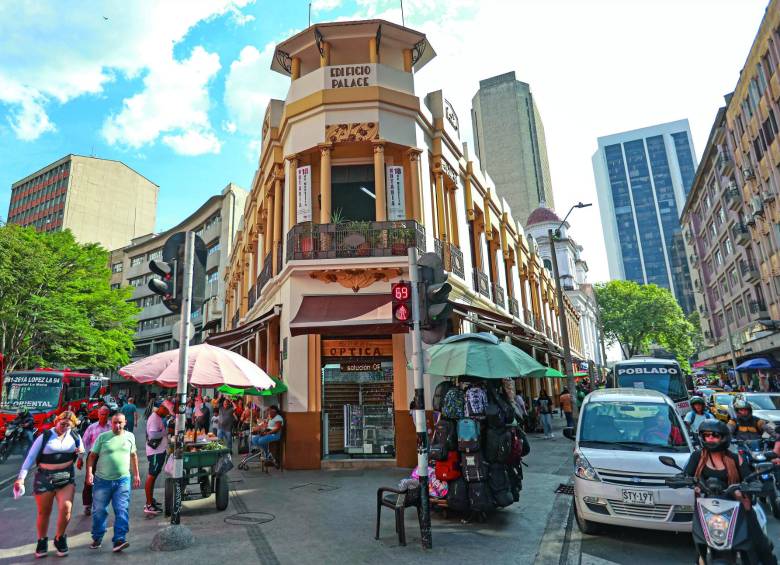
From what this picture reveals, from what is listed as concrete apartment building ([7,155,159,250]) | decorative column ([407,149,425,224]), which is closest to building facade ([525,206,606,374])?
decorative column ([407,149,425,224])

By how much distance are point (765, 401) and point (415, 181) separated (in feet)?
35.0

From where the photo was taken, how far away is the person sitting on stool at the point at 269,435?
11430 millimetres

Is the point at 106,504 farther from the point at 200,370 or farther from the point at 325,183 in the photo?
the point at 325,183

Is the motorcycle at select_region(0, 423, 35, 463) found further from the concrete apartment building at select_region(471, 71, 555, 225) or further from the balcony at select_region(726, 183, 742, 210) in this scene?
the concrete apartment building at select_region(471, 71, 555, 225)

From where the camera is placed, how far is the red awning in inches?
439

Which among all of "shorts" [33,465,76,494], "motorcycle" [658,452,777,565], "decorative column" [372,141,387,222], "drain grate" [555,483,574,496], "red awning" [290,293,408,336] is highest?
"decorative column" [372,141,387,222]

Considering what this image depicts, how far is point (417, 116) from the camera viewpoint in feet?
46.9

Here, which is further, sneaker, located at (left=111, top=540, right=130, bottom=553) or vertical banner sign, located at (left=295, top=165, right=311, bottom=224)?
vertical banner sign, located at (left=295, top=165, right=311, bottom=224)

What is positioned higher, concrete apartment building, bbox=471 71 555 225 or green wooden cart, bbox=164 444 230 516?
concrete apartment building, bbox=471 71 555 225

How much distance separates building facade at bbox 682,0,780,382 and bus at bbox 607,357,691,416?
18324 millimetres

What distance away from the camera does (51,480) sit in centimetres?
568

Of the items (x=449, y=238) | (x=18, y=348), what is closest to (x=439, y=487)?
(x=449, y=238)

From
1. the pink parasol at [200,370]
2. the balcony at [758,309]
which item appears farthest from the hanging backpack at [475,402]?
the balcony at [758,309]

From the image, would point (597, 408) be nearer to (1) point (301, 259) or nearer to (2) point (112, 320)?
(1) point (301, 259)
